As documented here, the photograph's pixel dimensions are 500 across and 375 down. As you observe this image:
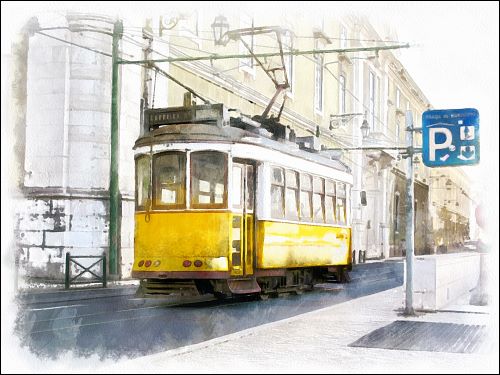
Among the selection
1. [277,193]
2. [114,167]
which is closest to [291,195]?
[277,193]

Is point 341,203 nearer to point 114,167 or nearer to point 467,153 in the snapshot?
point 114,167

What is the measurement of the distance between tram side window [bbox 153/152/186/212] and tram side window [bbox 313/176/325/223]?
379 centimetres

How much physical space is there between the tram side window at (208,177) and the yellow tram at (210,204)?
18 millimetres

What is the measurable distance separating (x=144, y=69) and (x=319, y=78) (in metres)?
15.0

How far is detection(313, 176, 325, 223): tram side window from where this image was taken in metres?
17.3

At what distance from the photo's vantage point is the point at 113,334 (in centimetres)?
1071

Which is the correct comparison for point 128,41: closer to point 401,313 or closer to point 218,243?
point 218,243

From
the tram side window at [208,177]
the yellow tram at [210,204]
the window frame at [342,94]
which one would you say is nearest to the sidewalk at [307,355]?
the yellow tram at [210,204]

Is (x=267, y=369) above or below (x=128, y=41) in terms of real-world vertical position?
below

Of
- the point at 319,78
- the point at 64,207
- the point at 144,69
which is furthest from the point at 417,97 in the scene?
the point at 64,207

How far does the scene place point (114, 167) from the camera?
66.6 feet

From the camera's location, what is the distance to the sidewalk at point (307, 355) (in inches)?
317

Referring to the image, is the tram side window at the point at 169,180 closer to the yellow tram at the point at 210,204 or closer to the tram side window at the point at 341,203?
the yellow tram at the point at 210,204

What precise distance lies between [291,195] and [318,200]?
159 cm
